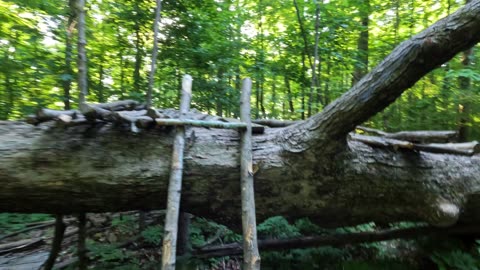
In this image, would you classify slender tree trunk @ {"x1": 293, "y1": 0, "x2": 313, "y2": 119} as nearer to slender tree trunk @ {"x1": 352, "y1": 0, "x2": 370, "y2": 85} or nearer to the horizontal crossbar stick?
slender tree trunk @ {"x1": 352, "y1": 0, "x2": 370, "y2": 85}

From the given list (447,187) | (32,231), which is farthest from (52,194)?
(447,187)

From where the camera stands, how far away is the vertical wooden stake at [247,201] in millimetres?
3059

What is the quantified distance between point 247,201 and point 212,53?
17.0 ft

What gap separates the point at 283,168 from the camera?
3.62 m

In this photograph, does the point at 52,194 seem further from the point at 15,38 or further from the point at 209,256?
the point at 15,38

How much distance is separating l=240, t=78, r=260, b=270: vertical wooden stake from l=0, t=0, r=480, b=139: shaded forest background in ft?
12.7

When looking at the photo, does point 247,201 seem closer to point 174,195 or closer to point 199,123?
point 174,195

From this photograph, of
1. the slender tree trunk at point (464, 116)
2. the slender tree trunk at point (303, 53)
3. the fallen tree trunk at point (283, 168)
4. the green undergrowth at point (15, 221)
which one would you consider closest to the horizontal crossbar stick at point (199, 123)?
the fallen tree trunk at point (283, 168)

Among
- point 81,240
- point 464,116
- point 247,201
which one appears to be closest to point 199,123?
point 247,201

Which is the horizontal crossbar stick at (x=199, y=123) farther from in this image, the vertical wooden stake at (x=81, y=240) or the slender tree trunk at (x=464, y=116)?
the slender tree trunk at (x=464, y=116)

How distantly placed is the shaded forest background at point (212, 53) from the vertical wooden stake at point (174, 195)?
356 centimetres

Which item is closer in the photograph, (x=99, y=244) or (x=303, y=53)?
(x=99, y=244)

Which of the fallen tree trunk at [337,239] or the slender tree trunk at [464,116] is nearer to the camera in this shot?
the fallen tree trunk at [337,239]

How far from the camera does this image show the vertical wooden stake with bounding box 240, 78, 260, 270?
3.06 meters
